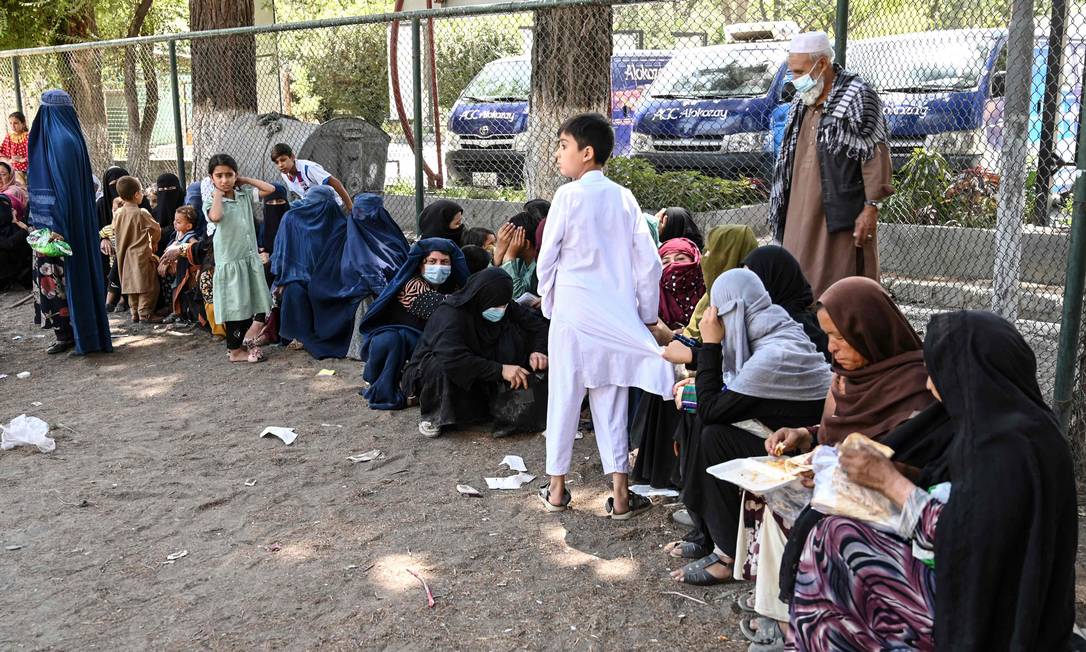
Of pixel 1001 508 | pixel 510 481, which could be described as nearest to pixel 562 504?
pixel 510 481

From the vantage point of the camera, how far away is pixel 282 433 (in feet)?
18.0

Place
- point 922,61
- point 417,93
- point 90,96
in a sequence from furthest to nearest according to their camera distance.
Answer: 1. point 90,96
2. point 922,61
3. point 417,93

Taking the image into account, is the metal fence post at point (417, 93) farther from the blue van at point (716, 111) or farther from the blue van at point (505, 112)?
the blue van at point (505, 112)

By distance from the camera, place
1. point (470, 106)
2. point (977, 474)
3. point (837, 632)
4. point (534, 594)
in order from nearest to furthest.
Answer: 1. point (977, 474)
2. point (837, 632)
3. point (534, 594)
4. point (470, 106)

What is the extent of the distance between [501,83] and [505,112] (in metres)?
0.86

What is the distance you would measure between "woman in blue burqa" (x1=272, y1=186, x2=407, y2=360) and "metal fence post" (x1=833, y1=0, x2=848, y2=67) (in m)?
3.17

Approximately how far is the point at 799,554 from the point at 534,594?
115 cm

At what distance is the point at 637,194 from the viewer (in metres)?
7.75

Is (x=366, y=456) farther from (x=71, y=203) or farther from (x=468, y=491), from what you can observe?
(x=71, y=203)

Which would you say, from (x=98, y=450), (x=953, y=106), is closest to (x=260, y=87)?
(x=98, y=450)

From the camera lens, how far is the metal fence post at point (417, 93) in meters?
6.86

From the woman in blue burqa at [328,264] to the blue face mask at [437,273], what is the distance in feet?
3.75

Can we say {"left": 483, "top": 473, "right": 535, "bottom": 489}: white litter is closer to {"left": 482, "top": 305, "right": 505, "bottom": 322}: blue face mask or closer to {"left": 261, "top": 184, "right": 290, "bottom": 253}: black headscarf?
{"left": 482, "top": 305, "right": 505, "bottom": 322}: blue face mask

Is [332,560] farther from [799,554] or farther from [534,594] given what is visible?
[799,554]
